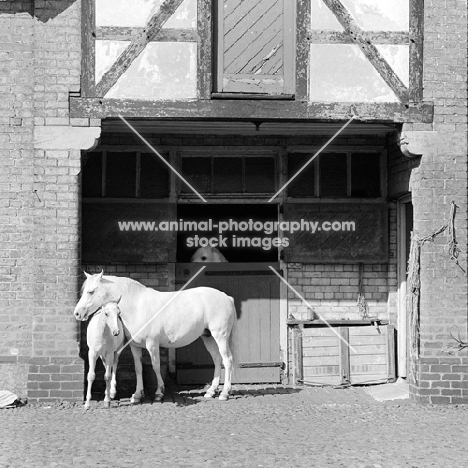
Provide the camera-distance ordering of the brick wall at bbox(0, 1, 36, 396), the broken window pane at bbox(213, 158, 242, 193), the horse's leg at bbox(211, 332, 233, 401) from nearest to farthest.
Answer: the brick wall at bbox(0, 1, 36, 396), the horse's leg at bbox(211, 332, 233, 401), the broken window pane at bbox(213, 158, 242, 193)

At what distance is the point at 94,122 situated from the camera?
37.5ft

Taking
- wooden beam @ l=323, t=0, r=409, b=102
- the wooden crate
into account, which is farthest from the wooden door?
the wooden crate

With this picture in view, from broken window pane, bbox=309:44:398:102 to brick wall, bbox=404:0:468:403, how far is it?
2.36 feet

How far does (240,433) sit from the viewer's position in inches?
386

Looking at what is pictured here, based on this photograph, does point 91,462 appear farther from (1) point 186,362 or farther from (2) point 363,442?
(1) point 186,362

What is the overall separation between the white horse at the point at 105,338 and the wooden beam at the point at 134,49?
106 inches

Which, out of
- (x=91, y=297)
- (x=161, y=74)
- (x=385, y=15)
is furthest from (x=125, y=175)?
(x=385, y=15)

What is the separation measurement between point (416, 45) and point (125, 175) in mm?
4427

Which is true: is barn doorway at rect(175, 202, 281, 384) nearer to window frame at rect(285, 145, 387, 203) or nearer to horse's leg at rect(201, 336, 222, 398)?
window frame at rect(285, 145, 387, 203)

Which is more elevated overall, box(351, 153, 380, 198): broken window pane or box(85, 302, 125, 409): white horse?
box(351, 153, 380, 198): broken window pane

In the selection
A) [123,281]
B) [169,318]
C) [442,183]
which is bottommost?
[169,318]

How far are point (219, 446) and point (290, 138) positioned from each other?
559cm

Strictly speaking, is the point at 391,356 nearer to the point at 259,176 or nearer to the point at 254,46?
the point at 259,176

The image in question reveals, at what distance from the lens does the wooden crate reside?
13.1 metres
